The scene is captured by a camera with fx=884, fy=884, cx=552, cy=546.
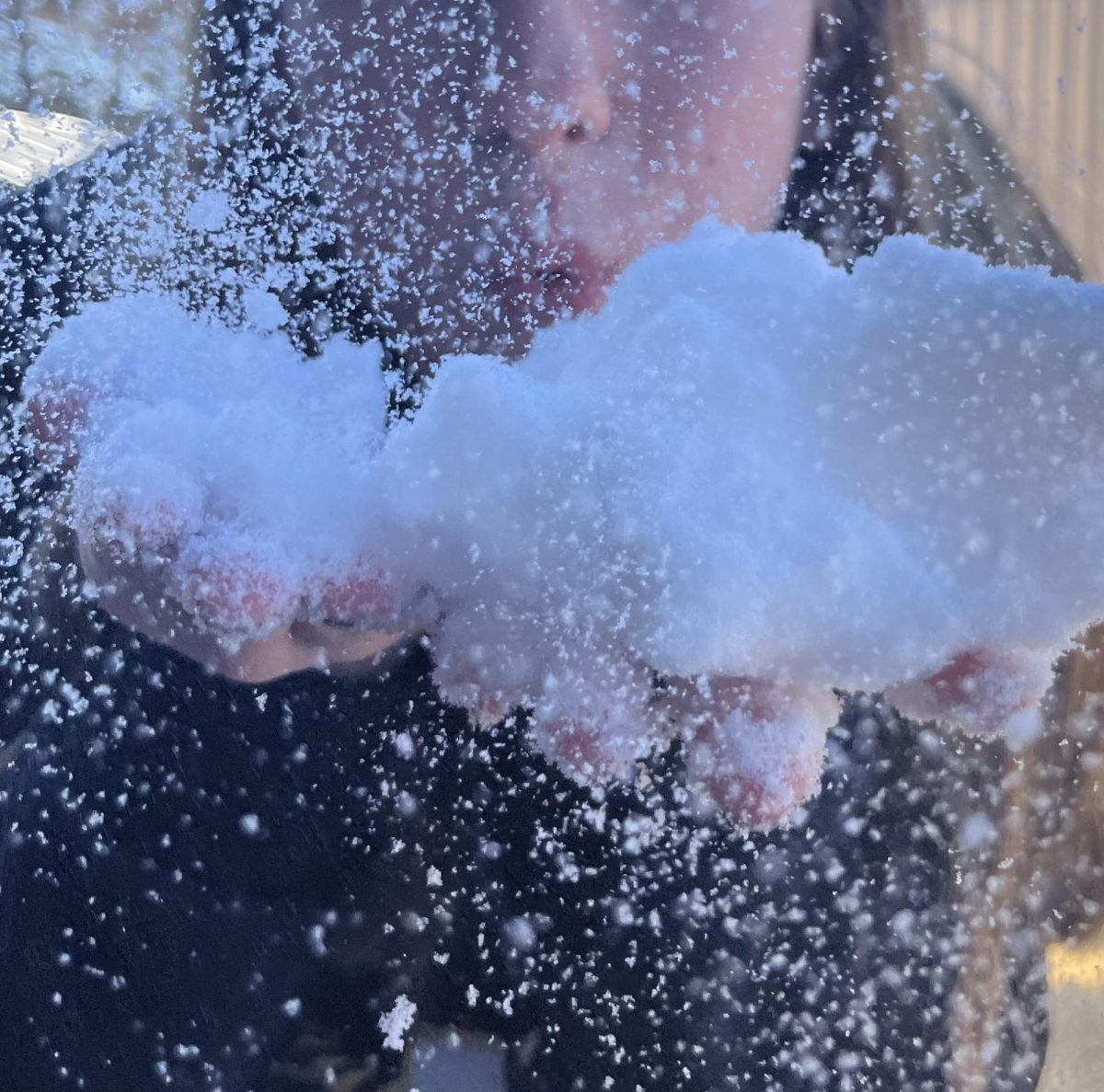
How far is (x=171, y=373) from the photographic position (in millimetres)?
286

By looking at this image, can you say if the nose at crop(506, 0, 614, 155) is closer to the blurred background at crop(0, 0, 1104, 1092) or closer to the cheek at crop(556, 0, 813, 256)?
the cheek at crop(556, 0, 813, 256)

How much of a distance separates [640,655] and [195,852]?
17 centimetres

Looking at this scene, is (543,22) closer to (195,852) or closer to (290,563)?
(290,563)

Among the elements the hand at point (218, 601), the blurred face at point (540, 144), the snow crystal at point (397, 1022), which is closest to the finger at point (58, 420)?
the hand at point (218, 601)

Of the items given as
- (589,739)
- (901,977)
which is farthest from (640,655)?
(901,977)

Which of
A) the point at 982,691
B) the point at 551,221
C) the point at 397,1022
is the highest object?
the point at 551,221

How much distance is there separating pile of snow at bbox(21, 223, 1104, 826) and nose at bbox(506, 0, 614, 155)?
5 centimetres

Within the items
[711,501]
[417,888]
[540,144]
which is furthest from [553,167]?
[417,888]

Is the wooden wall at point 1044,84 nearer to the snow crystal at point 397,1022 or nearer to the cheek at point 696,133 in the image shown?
the cheek at point 696,133

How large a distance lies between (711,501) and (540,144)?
13cm

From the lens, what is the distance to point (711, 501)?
0.26 meters

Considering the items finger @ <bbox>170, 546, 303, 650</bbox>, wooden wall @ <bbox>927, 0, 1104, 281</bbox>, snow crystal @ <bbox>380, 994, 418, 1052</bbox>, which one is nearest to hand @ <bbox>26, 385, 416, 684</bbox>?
finger @ <bbox>170, 546, 303, 650</bbox>

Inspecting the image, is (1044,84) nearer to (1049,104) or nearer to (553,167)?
(1049,104)

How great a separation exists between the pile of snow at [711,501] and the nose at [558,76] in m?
0.05
